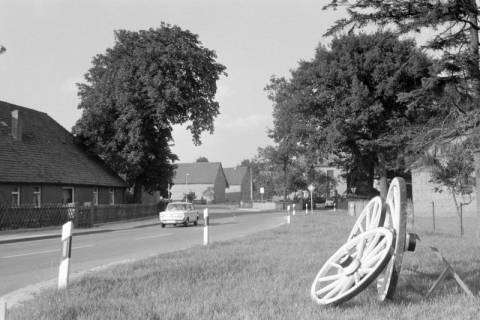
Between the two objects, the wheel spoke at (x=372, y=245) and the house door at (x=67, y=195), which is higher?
the house door at (x=67, y=195)

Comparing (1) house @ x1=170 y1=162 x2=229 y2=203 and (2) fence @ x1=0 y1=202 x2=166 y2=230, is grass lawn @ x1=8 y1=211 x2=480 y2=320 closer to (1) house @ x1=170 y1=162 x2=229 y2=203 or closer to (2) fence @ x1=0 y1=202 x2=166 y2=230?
(2) fence @ x1=0 y1=202 x2=166 y2=230

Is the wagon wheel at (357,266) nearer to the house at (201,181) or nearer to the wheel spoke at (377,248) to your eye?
the wheel spoke at (377,248)

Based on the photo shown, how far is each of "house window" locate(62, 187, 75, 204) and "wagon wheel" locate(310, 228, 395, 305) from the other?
3084 cm

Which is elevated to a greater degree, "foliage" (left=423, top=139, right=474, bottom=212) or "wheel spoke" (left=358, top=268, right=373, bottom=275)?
"foliage" (left=423, top=139, right=474, bottom=212)

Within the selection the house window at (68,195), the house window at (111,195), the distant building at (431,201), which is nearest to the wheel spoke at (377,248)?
the house window at (68,195)

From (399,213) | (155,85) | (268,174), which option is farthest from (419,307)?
(268,174)

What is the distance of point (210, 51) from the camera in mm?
43250

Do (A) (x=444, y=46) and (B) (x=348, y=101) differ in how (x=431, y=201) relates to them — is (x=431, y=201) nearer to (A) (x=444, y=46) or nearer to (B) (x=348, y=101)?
(B) (x=348, y=101)

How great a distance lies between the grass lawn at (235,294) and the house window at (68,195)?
26.2m

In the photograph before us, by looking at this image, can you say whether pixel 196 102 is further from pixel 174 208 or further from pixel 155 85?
pixel 174 208

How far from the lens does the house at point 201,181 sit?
109 meters

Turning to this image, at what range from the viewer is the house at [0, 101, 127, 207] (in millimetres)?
30656

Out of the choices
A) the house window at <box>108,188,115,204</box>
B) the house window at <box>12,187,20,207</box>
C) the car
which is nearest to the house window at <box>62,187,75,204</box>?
the house window at <box>12,187,20,207</box>

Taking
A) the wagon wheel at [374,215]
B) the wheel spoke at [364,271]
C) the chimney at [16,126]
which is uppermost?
the chimney at [16,126]
